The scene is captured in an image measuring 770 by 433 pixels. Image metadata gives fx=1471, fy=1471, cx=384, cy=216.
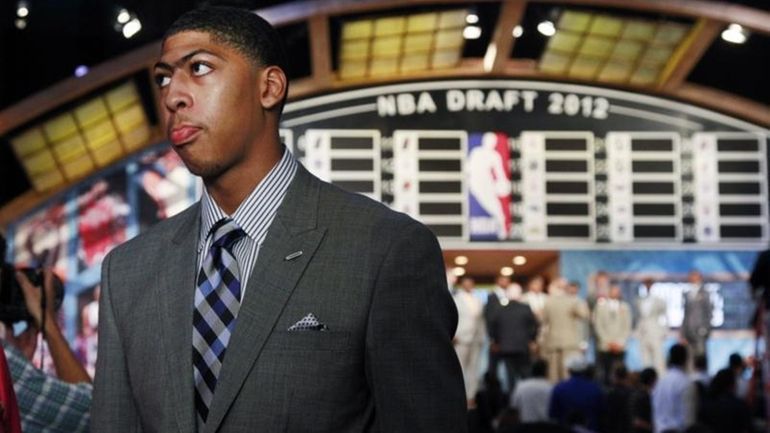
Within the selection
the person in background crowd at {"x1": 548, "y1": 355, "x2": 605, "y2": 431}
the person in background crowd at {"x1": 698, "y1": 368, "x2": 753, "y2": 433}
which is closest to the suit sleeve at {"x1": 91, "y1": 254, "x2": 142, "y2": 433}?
the person in background crowd at {"x1": 698, "y1": 368, "x2": 753, "y2": 433}

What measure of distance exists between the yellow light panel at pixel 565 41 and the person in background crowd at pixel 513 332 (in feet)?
11.4

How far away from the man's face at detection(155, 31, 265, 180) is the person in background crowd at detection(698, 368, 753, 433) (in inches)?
308

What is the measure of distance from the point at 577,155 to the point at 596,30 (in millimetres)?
1662

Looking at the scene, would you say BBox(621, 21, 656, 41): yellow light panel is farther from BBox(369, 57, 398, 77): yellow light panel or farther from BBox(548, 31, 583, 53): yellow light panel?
BBox(369, 57, 398, 77): yellow light panel

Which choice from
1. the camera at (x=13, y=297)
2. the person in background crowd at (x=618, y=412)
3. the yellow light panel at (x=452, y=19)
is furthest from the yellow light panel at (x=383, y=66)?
the camera at (x=13, y=297)

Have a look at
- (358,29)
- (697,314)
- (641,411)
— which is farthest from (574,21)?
(641,411)

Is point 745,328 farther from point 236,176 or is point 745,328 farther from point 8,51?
point 236,176

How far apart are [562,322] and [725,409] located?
23.6 feet

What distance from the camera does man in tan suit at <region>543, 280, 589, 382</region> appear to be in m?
17.0

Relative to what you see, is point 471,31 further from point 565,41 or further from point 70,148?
point 70,148

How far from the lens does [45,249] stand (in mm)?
17359

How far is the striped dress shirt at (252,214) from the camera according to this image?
237cm

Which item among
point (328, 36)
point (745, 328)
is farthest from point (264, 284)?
point (745, 328)

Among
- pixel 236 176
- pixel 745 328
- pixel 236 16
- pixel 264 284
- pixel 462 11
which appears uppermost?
pixel 462 11
